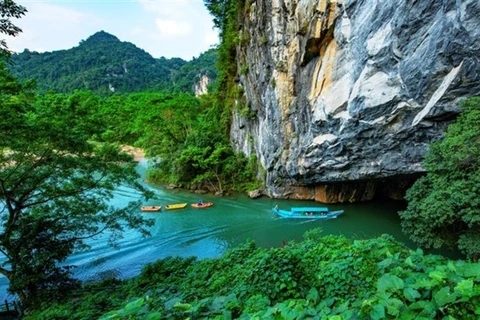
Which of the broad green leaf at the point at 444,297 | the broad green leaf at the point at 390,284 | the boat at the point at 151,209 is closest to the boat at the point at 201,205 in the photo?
the boat at the point at 151,209

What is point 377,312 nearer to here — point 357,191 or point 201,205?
point 357,191

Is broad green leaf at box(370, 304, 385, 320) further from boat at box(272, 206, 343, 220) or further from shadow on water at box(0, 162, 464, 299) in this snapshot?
boat at box(272, 206, 343, 220)

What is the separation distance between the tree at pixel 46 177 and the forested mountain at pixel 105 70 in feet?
184

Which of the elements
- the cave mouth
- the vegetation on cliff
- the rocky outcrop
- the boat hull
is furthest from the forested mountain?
the vegetation on cliff

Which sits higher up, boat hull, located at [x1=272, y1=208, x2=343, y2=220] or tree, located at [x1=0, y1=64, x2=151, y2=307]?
tree, located at [x1=0, y1=64, x2=151, y2=307]

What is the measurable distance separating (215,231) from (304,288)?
32.2 feet

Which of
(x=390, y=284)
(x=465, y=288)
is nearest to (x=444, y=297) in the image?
(x=465, y=288)

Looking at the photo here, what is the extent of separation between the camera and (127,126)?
28.4 meters

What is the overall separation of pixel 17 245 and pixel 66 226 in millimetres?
1087

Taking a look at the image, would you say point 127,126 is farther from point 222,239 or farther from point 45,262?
point 45,262

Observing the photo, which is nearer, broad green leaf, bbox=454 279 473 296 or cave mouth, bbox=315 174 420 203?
broad green leaf, bbox=454 279 473 296

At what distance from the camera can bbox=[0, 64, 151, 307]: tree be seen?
5873mm

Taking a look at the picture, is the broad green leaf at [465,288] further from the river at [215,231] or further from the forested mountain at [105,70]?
the forested mountain at [105,70]

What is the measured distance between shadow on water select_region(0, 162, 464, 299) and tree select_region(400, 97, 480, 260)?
2194mm
